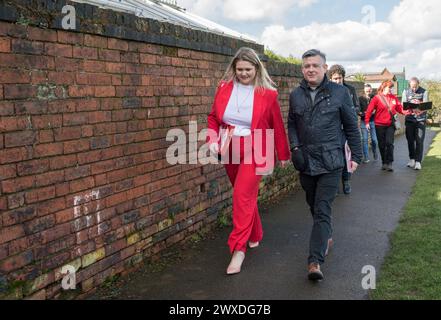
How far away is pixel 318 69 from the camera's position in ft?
13.2

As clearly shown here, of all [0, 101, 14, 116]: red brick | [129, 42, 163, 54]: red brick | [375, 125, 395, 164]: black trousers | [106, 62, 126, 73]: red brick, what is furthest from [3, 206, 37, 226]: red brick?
[375, 125, 395, 164]: black trousers

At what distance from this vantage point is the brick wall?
2.94 meters

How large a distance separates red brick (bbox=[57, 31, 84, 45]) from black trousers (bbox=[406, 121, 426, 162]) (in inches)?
314

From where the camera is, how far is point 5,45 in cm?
283

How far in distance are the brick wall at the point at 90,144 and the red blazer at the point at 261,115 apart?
1.73 feet

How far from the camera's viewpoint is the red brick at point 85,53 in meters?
3.39

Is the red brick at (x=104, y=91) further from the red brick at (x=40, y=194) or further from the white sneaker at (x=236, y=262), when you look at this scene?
the white sneaker at (x=236, y=262)

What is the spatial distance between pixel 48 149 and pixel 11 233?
2.00ft

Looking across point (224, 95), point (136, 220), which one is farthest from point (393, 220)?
point (136, 220)

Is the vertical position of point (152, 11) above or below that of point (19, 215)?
above

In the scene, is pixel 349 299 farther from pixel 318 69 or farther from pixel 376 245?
pixel 318 69

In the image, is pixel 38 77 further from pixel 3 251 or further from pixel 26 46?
pixel 3 251

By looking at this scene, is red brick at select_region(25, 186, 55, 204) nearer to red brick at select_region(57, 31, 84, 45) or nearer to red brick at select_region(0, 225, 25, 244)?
red brick at select_region(0, 225, 25, 244)

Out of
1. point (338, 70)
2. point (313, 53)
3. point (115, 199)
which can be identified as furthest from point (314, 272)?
point (338, 70)
